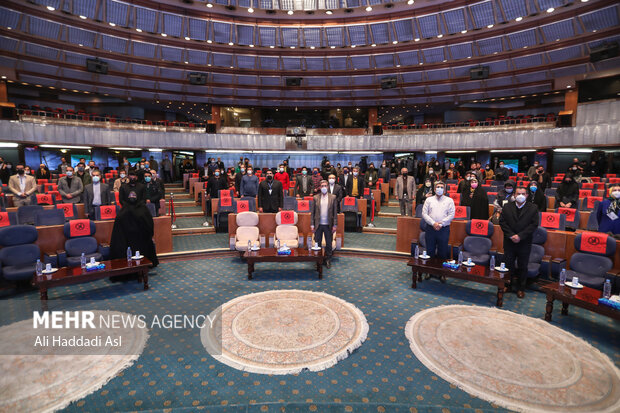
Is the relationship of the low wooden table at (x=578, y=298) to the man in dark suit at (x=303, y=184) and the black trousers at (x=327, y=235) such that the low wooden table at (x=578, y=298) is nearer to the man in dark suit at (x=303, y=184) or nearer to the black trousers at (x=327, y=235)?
the black trousers at (x=327, y=235)

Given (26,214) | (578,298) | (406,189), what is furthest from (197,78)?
(578,298)

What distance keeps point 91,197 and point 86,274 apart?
333 centimetres

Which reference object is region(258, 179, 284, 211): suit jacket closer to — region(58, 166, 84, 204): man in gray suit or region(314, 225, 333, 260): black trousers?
region(314, 225, 333, 260): black trousers

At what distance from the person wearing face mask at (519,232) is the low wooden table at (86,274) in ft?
17.9

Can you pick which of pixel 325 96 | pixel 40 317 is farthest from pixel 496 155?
pixel 40 317

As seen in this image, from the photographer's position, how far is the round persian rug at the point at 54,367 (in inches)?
97.7

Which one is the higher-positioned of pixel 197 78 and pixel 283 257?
pixel 197 78

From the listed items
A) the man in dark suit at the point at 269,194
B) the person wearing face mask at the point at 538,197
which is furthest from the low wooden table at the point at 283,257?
the person wearing face mask at the point at 538,197

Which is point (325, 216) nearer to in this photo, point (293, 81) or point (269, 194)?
point (269, 194)

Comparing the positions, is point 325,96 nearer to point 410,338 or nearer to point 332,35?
point 332,35

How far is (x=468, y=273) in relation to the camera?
14.5 ft

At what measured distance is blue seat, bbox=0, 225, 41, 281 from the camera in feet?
14.4

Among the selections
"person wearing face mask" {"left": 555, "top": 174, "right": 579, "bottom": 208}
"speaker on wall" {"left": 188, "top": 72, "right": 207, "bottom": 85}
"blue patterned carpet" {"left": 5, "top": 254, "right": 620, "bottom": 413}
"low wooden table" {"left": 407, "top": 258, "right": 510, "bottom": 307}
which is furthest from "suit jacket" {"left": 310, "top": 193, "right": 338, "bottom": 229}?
"speaker on wall" {"left": 188, "top": 72, "right": 207, "bottom": 85}

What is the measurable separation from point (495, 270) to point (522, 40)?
16451 millimetres
